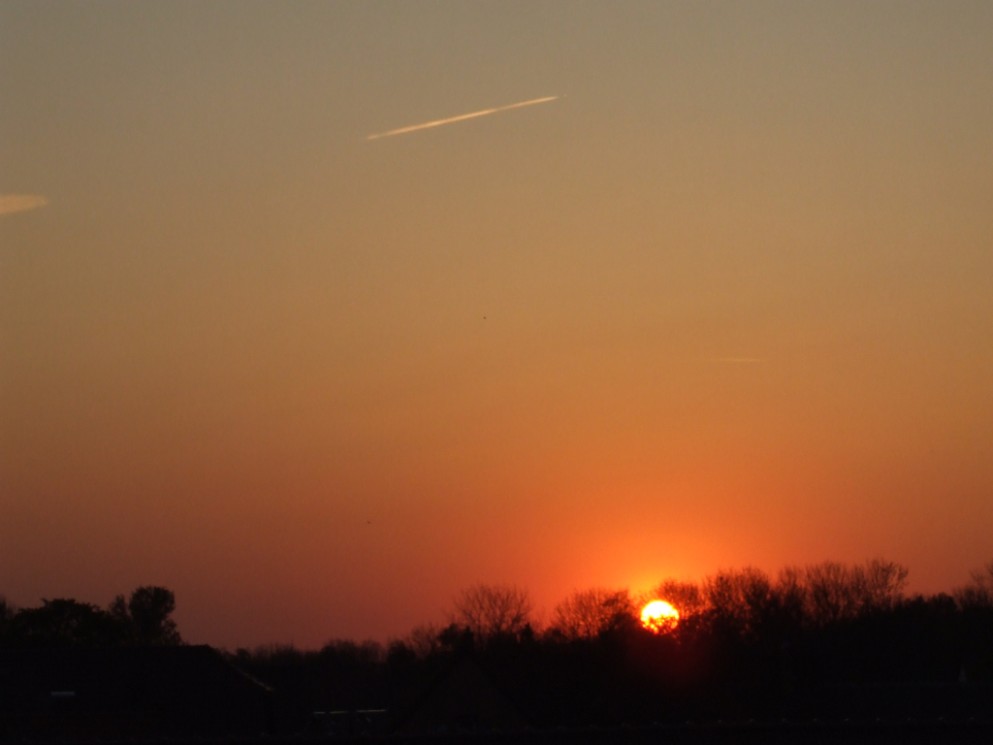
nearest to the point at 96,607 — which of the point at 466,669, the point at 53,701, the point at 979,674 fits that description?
the point at 53,701

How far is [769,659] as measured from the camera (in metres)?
69.1

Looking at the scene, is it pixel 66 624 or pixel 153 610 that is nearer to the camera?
pixel 66 624

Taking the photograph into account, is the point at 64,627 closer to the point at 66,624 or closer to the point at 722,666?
the point at 66,624

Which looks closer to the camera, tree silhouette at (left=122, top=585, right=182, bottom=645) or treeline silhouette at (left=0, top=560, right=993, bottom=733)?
treeline silhouette at (left=0, top=560, right=993, bottom=733)

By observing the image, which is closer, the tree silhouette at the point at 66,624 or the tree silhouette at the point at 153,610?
the tree silhouette at the point at 66,624

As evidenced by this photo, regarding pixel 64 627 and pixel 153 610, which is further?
pixel 153 610

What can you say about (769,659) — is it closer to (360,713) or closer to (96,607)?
(360,713)

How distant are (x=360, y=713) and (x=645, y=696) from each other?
17.5 meters

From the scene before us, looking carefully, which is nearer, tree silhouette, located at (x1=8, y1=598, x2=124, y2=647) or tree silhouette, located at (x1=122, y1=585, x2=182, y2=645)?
tree silhouette, located at (x1=8, y1=598, x2=124, y2=647)

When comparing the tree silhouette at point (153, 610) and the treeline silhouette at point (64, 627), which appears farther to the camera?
the tree silhouette at point (153, 610)

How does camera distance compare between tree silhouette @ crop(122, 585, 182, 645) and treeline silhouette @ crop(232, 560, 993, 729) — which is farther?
tree silhouette @ crop(122, 585, 182, 645)

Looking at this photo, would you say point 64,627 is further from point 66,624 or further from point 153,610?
point 153,610

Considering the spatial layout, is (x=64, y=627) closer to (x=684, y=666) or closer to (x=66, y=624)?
(x=66, y=624)

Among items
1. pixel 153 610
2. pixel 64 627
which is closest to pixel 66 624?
pixel 64 627
